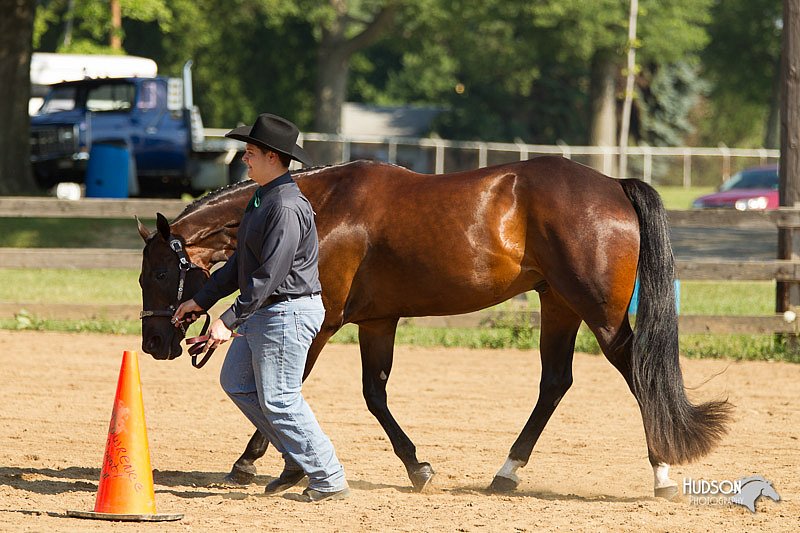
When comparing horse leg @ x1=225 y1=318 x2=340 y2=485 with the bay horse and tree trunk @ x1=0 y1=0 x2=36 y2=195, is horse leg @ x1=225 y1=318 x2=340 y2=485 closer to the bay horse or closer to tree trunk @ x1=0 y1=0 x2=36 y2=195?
the bay horse

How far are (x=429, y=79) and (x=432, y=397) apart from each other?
63.1 m

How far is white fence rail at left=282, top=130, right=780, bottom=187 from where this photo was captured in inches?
1602

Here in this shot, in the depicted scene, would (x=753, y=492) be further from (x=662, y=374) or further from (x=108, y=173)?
(x=108, y=173)

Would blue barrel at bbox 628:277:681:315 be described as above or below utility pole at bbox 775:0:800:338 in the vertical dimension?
below

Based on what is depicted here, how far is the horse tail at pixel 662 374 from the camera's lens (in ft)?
19.9

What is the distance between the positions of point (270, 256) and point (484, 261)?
4.90 feet

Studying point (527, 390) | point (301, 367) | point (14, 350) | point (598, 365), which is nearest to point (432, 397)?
point (527, 390)

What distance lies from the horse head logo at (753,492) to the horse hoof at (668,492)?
0.30 meters

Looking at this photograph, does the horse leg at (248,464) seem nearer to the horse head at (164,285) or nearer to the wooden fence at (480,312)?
the horse head at (164,285)

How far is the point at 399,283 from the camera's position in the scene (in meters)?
6.39

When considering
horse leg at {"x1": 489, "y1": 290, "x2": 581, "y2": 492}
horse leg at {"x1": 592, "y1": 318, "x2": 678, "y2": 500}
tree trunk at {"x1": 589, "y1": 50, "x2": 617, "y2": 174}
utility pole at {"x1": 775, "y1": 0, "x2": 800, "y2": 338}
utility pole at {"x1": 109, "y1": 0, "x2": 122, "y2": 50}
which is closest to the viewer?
horse leg at {"x1": 592, "y1": 318, "x2": 678, "y2": 500}

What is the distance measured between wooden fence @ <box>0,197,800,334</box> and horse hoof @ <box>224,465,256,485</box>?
5.65 meters

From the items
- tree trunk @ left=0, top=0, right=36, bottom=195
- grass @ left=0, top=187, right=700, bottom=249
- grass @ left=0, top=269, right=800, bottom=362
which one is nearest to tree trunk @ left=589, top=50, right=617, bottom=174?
grass @ left=0, top=187, right=700, bottom=249

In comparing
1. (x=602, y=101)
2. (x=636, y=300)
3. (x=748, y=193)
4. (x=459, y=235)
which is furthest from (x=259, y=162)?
(x=602, y=101)
